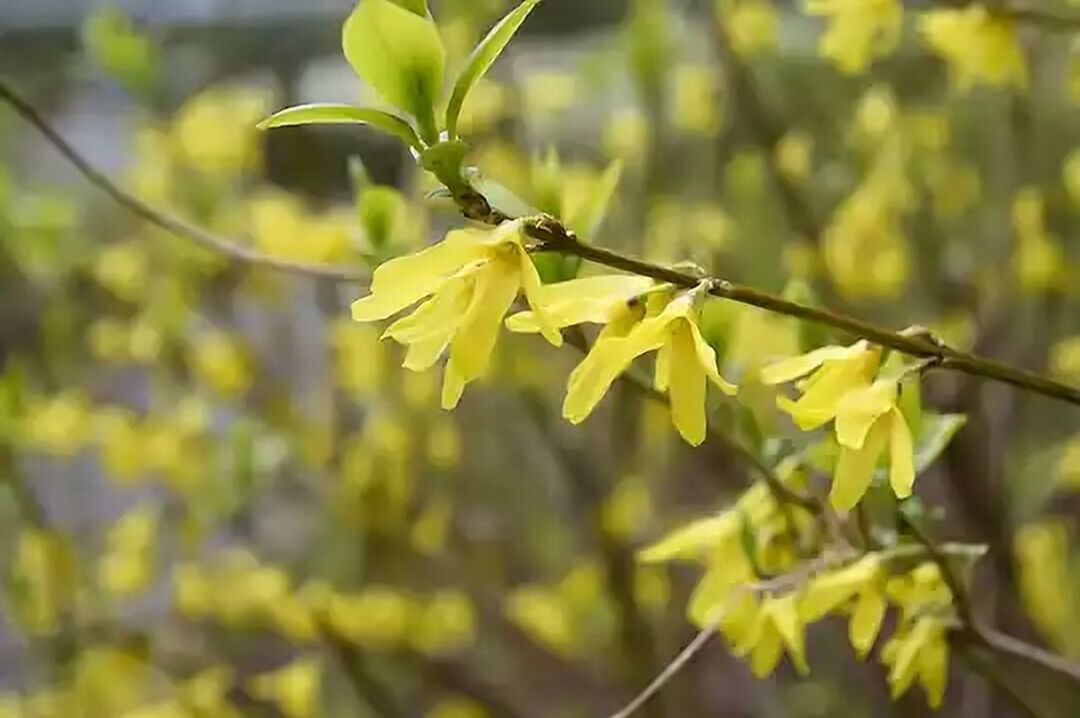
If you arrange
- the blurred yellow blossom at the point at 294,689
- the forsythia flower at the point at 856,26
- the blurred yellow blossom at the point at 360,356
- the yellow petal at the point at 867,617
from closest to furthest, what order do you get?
the yellow petal at the point at 867,617, the forsythia flower at the point at 856,26, the blurred yellow blossom at the point at 294,689, the blurred yellow blossom at the point at 360,356

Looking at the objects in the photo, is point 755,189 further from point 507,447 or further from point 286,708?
point 286,708

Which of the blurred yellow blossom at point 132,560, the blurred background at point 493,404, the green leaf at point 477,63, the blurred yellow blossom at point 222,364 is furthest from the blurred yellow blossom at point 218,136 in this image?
the green leaf at point 477,63

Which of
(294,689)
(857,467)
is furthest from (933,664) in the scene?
(294,689)

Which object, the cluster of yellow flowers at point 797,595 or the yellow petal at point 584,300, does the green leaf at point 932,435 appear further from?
the yellow petal at point 584,300

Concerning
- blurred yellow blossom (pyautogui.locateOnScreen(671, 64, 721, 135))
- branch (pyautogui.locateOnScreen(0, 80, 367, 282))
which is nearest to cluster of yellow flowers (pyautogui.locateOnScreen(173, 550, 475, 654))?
blurred yellow blossom (pyautogui.locateOnScreen(671, 64, 721, 135))

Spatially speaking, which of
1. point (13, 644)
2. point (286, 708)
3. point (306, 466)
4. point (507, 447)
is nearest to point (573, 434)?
point (507, 447)

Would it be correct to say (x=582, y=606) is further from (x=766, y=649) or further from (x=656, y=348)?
(x=656, y=348)

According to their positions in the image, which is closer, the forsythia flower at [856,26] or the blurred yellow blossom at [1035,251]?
the forsythia flower at [856,26]

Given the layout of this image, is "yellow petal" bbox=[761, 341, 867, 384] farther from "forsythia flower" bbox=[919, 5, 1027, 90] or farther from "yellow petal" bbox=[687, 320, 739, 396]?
"forsythia flower" bbox=[919, 5, 1027, 90]
